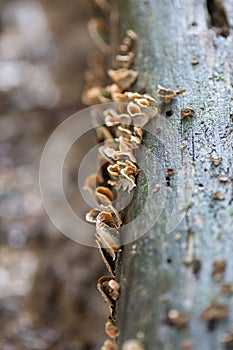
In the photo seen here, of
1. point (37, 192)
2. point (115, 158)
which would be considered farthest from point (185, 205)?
point (37, 192)

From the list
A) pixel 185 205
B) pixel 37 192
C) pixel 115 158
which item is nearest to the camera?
pixel 185 205

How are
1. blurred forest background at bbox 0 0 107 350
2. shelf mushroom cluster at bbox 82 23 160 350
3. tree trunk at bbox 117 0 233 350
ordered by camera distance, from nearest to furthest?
1. tree trunk at bbox 117 0 233 350
2. shelf mushroom cluster at bbox 82 23 160 350
3. blurred forest background at bbox 0 0 107 350

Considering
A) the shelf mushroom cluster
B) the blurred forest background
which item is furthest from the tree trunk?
the blurred forest background

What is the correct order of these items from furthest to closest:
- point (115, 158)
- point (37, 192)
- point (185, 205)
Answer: point (37, 192) → point (115, 158) → point (185, 205)

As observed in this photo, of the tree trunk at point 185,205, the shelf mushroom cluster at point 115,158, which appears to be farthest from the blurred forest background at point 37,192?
the tree trunk at point 185,205

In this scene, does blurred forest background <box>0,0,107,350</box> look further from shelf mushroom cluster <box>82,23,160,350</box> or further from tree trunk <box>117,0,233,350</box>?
tree trunk <box>117,0,233,350</box>

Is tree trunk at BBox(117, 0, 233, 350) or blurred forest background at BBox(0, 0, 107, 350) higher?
tree trunk at BBox(117, 0, 233, 350)

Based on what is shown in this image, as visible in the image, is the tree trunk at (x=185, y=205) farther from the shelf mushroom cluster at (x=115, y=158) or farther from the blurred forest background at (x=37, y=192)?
the blurred forest background at (x=37, y=192)

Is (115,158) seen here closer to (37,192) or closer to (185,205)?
(185,205)
